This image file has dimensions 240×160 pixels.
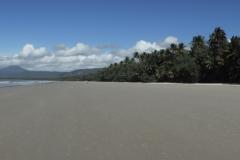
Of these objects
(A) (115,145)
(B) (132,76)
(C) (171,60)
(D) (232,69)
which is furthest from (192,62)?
(A) (115,145)

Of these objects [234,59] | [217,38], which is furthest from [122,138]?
[217,38]

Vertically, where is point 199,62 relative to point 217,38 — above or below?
below

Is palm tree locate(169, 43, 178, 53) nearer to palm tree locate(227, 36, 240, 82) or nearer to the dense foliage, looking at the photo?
the dense foliage

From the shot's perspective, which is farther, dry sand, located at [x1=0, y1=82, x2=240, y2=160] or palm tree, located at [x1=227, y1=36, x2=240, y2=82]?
palm tree, located at [x1=227, y1=36, x2=240, y2=82]

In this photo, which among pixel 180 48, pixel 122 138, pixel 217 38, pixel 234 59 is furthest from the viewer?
pixel 180 48

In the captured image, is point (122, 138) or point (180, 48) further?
point (180, 48)

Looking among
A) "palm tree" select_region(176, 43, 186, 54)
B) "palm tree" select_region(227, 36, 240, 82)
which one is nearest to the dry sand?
"palm tree" select_region(227, 36, 240, 82)

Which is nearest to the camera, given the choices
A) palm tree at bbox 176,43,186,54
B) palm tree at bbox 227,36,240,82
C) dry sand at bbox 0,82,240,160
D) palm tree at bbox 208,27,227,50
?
dry sand at bbox 0,82,240,160

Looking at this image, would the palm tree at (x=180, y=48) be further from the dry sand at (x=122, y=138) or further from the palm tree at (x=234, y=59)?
the dry sand at (x=122, y=138)

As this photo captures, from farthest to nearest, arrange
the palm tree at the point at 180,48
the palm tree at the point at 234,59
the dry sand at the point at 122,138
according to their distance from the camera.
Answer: the palm tree at the point at 180,48 < the palm tree at the point at 234,59 < the dry sand at the point at 122,138

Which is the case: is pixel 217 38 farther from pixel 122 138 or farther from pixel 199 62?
pixel 122 138

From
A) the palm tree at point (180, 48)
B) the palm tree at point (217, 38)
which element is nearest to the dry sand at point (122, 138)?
the palm tree at point (217, 38)

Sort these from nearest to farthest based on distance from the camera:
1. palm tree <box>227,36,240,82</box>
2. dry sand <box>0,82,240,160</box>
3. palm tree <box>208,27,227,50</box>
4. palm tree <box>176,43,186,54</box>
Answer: dry sand <box>0,82,240,160</box> → palm tree <box>227,36,240,82</box> → palm tree <box>208,27,227,50</box> → palm tree <box>176,43,186,54</box>

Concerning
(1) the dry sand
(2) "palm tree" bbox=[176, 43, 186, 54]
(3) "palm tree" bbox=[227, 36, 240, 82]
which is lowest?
(1) the dry sand
